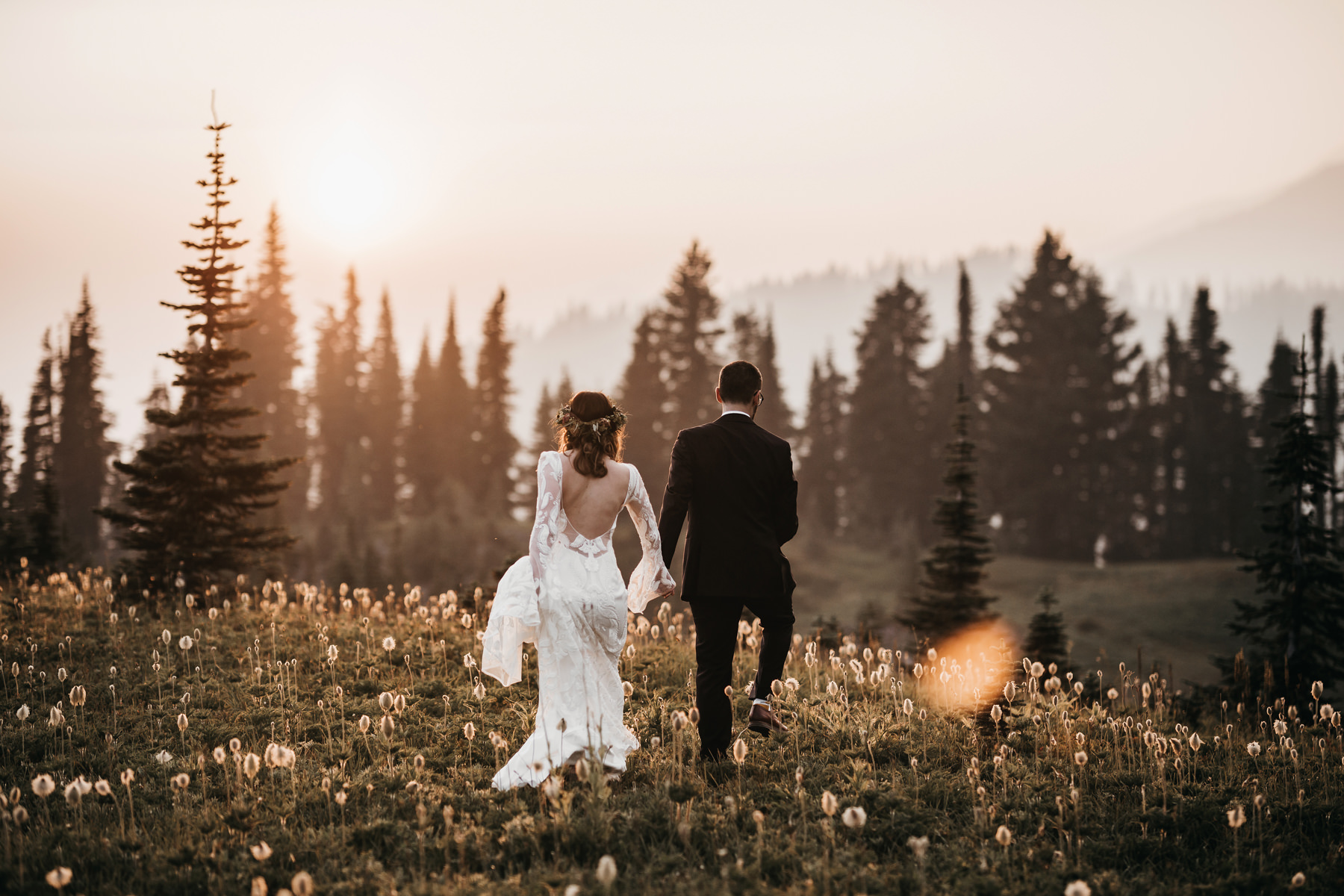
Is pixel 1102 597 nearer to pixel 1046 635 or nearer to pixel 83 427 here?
pixel 1046 635

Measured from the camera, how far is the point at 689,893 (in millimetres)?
4801

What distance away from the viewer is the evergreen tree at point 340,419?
240 feet

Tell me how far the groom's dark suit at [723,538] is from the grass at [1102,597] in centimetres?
3284

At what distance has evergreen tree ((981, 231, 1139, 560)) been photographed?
206 ft

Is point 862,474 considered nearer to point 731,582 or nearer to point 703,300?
point 703,300

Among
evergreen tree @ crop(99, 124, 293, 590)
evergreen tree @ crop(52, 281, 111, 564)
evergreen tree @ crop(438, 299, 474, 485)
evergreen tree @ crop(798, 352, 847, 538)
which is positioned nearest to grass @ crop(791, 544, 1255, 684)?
evergreen tree @ crop(798, 352, 847, 538)

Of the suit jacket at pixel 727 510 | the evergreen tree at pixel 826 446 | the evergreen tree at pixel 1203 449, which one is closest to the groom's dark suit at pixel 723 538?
the suit jacket at pixel 727 510

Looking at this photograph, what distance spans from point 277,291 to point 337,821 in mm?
68508

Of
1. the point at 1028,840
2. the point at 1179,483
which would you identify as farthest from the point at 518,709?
the point at 1179,483

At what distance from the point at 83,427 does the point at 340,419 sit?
63.7 feet

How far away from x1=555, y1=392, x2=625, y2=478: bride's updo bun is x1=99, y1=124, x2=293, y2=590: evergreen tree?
1374cm

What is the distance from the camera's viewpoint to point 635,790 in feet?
20.0

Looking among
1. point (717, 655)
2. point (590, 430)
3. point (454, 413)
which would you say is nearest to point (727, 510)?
point (717, 655)

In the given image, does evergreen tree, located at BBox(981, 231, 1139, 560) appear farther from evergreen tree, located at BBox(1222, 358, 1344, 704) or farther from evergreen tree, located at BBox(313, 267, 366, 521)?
evergreen tree, located at BBox(313, 267, 366, 521)
